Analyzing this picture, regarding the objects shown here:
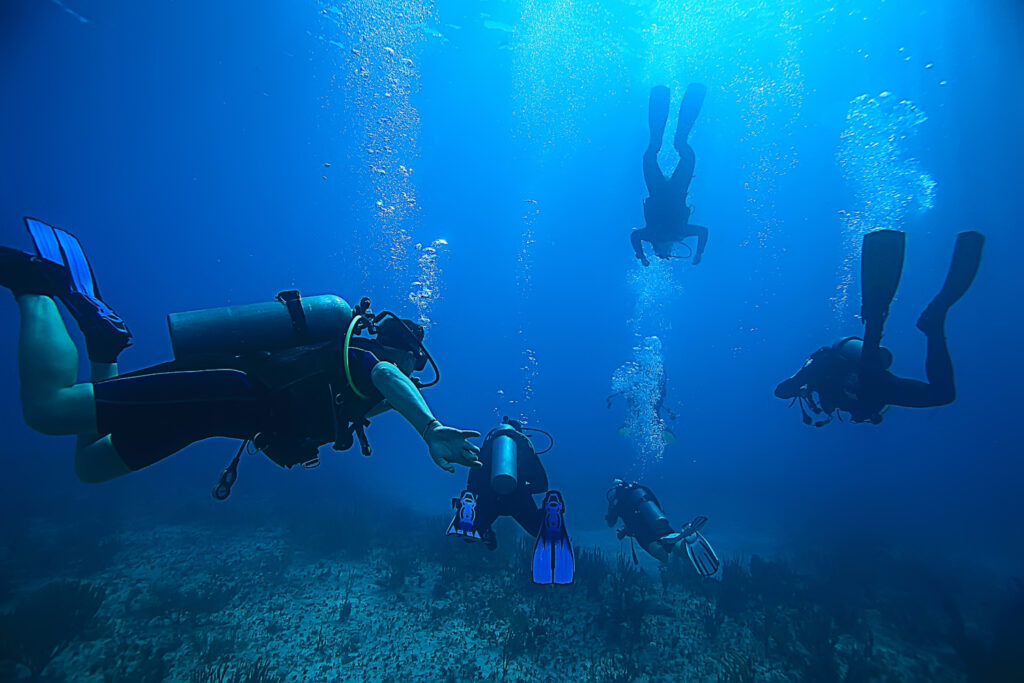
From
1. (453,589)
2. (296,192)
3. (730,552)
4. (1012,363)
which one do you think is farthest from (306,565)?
(1012,363)

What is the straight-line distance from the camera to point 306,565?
11.3 metres

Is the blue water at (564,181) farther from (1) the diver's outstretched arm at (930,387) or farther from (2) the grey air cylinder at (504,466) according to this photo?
(1) the diver's outstretched arm at (930,387)

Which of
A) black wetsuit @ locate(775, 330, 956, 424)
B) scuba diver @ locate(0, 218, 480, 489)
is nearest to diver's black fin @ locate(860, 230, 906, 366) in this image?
black wetsuit @ locate(775, 330, 956, 424)

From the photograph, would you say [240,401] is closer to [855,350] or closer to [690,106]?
[855,350]

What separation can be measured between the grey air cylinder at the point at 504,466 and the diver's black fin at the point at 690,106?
7918 mm

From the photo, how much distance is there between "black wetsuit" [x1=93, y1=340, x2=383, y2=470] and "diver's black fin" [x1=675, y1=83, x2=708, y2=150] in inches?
375

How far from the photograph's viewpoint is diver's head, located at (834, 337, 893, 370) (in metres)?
6.88

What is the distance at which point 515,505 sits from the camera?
675 cm

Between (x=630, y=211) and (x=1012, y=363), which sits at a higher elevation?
(x=630, y=211)

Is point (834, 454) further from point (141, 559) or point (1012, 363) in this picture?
point (141, 559)

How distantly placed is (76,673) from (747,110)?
46.8 metres

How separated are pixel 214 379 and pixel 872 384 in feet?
29.8

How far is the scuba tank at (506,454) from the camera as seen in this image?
242 inches

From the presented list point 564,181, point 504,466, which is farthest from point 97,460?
point 564,181
